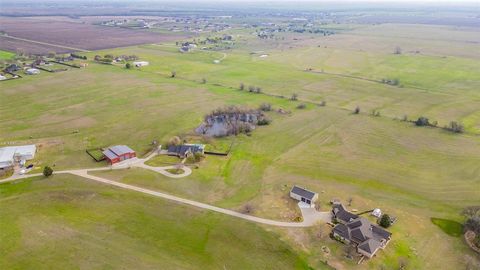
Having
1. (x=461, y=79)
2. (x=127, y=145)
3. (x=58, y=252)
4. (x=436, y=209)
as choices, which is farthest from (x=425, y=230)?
(x=461, y=79)

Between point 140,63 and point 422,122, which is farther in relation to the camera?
point 140,63

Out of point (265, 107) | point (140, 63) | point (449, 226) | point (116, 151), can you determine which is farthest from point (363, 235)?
point (140, 63)

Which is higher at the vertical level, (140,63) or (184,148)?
(140,63)

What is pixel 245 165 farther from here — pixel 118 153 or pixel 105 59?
pixel 105 59

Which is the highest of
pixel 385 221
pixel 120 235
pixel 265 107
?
pixel 265 107

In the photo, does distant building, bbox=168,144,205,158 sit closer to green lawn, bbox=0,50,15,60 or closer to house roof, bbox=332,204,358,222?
house roof, bbox=332,204,358,222


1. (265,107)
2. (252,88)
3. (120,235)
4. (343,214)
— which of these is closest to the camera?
(120,235)

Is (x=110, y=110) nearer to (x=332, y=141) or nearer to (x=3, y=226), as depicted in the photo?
(x=3, y=226)

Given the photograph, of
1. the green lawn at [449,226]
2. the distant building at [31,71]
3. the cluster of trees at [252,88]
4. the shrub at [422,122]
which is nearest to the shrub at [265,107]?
the cluster of trees at [252,88]

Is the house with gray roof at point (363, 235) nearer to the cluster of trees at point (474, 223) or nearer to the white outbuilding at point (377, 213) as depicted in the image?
the white outbuilding at point (377, 213)
